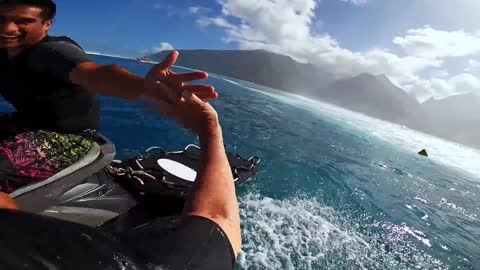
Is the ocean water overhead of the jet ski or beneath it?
beneath

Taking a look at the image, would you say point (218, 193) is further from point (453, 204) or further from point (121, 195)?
point (453, 204)

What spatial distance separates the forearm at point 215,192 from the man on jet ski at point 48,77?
38 centimetres

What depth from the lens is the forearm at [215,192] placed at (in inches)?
33.4

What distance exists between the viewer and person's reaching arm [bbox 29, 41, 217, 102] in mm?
1192

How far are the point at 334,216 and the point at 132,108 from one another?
24.0 ft

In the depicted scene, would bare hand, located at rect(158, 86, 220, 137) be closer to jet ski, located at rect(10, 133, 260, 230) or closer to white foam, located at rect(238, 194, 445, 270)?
jet ski, located at rect(10, 133, 260, 230)

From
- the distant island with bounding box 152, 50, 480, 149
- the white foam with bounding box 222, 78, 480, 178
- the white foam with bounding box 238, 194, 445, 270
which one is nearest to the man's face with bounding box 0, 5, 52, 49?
the white foam with bounding box 238, 194, 445, 270

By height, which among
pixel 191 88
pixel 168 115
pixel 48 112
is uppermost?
pixel 191 88

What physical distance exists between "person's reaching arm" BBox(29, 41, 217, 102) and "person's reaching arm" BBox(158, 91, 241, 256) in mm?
90

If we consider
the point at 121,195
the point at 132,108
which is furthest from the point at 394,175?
the point at 121,195

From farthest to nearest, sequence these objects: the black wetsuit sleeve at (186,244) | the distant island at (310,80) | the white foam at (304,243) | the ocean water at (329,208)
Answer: the distant island at (310,80)
the ocean water at (329,208)
the white foam at (304,243)
the black wetsuit sleeve at (186,244)

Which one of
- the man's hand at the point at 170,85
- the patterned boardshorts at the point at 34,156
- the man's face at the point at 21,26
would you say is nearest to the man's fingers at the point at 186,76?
the man's hand at the point at 170,85

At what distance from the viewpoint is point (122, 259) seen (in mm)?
610

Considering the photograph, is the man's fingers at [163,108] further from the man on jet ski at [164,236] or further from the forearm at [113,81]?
the forearm at [113,81]
